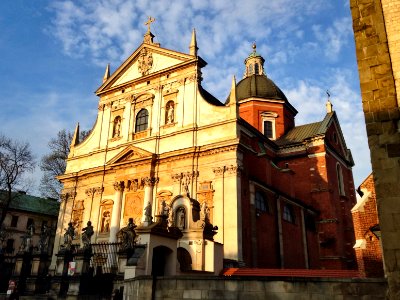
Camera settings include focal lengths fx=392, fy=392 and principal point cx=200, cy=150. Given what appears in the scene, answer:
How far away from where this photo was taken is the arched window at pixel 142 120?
27094 mm

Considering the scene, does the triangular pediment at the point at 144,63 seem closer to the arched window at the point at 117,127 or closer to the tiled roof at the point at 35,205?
the arched window at the point at 117,127

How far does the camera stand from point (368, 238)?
11914 mm

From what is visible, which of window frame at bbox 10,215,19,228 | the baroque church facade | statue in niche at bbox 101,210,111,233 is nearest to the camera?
the baroque church facade

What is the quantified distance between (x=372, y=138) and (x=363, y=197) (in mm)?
5406

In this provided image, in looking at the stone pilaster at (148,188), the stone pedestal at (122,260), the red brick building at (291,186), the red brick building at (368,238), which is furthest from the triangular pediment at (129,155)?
the red brick building at (368,238)

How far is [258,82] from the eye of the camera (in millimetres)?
36906

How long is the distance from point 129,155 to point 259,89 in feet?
51.0

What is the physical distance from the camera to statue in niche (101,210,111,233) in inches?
1009

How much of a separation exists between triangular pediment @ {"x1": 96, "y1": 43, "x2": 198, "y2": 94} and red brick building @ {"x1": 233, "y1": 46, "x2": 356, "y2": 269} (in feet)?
23.4

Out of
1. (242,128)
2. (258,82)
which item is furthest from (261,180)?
(258,82)

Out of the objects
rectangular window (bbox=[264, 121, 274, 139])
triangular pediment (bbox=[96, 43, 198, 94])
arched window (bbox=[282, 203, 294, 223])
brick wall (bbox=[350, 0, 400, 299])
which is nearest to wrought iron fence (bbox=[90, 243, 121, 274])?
arched window (bbox=[282, 203, 294, 223])

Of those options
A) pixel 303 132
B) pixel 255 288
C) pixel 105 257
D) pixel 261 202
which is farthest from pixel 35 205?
pixel 255 288

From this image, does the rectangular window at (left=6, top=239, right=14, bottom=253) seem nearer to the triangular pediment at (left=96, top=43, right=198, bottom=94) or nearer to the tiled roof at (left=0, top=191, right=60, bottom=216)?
the tiled roof at (left=0, top=191, right=60, bottom=216)

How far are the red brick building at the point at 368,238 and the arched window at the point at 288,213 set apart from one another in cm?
1251
